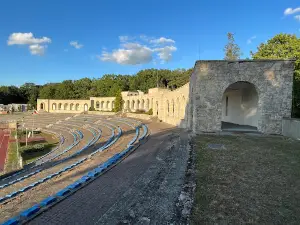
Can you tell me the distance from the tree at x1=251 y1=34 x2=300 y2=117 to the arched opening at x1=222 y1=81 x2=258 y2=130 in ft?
16.0

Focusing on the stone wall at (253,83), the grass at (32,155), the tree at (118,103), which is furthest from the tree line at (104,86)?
the stone wall at (253,83)

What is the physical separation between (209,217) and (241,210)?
702 mm

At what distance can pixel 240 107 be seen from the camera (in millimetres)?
18484

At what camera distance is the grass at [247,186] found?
13.4 feet

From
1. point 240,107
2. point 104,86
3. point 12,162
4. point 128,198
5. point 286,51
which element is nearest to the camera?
point 128,198

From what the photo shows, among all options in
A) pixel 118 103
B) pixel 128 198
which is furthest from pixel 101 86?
pixel 128 198

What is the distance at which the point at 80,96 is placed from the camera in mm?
70062

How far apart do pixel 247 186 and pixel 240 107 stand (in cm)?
1422

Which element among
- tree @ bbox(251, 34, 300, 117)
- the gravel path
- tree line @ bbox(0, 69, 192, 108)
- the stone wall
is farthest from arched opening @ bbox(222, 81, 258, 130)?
tree line @ bbox(0, 69, 192, 108)

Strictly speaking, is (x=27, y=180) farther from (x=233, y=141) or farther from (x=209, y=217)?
(x=233, y=141)

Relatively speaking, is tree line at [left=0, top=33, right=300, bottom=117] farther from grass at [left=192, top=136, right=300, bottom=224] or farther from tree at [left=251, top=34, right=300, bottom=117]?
grass at [left=192, top=136, right=300, bottom=224]

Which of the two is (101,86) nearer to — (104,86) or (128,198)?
(104,86)

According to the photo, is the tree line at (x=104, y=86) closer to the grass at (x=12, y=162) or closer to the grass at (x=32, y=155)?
the grass at (x=32, y=155)

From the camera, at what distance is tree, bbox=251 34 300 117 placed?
62.4ft
